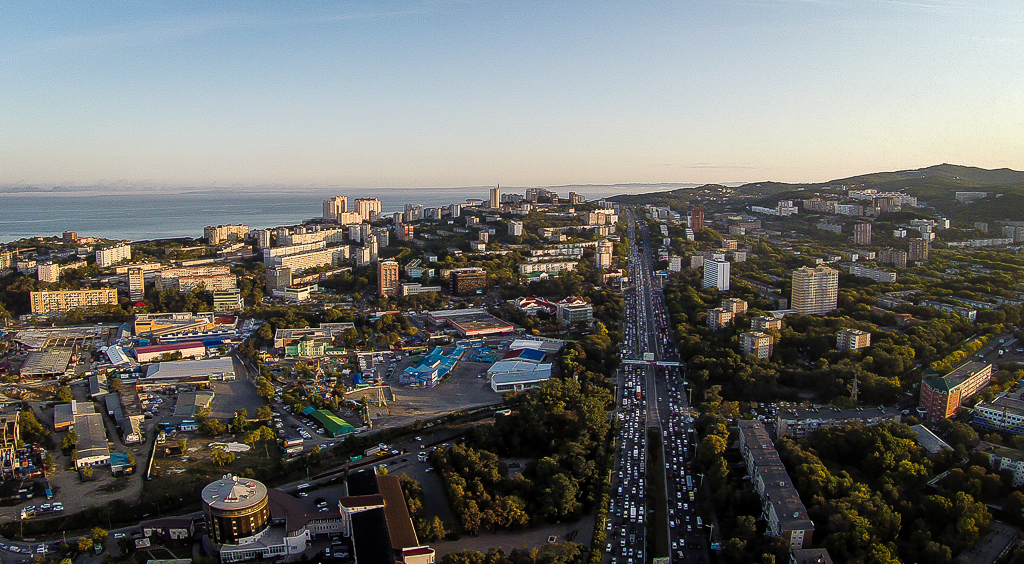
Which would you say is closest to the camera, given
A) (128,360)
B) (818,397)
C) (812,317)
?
(818,397)

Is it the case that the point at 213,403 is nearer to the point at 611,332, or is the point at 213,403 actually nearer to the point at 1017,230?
the point at 611,332

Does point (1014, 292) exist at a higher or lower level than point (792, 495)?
higher

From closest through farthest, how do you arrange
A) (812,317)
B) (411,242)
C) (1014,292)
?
Result: (812,317) < (1014,292) < (411,242)

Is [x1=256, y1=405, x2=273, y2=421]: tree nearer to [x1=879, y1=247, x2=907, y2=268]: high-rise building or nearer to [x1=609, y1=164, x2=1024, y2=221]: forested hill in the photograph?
[x1=879, y1=247, x2=907, y2=268]: high-rise building

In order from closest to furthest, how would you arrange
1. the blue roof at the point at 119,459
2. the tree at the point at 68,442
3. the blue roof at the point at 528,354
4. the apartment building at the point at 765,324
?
the blue roof at the point at 119,459, the tree at the point at 68,442, the blue roof at the point at 528,354, the apartment building at the point at 765,324

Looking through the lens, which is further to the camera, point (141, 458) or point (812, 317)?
point (812, 317)

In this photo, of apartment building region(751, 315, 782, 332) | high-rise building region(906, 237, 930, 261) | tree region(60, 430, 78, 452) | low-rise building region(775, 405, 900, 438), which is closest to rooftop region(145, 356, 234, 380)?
tree region(60, 430, 78, 452)

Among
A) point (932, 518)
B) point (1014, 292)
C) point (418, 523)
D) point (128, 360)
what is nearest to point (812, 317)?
point (1014, 292)

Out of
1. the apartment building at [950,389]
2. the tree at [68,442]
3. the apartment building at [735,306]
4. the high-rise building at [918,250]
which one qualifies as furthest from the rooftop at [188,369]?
the high-rise building at [918,250]

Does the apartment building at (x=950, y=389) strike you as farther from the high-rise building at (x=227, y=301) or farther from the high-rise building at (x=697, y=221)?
the high-rise building at (x=697, y=221)
